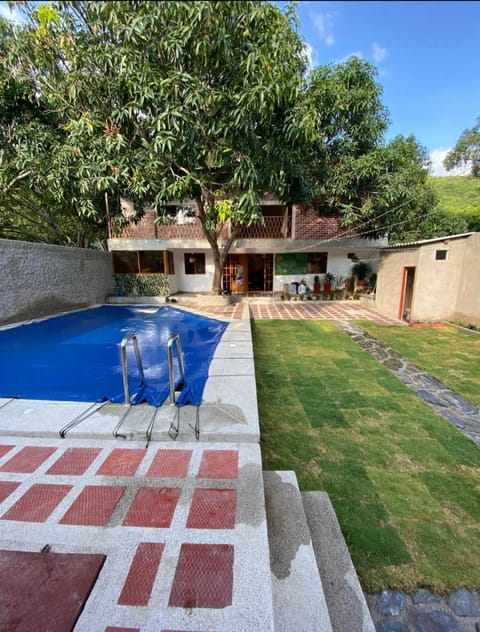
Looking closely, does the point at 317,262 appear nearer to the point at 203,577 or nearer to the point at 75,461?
the point at 75,461

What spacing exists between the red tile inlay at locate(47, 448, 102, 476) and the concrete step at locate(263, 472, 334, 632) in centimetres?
138

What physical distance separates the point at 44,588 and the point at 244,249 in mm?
12155

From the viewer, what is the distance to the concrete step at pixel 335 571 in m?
1.36

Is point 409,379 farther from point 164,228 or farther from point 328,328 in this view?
point 164,228

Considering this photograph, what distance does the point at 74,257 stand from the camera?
395 inches

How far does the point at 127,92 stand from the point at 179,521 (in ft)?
15.5

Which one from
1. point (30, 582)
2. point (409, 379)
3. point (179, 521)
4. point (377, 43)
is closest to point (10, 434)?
point (30, 582)

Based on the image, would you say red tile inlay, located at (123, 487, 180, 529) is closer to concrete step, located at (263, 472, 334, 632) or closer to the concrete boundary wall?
concrete step, located at (263, 472, 334, 632)

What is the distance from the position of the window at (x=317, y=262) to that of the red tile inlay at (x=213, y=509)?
41.3ft

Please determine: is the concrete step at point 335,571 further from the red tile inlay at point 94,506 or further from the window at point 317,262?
the window at point 317,262

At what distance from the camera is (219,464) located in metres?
2.10

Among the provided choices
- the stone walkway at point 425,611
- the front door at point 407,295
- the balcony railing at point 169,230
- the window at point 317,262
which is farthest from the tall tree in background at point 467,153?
the stone walkway at point 425,611

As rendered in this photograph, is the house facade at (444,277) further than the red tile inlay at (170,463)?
Yes

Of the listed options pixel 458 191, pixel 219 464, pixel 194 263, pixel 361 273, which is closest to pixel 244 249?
pixel 194 263
